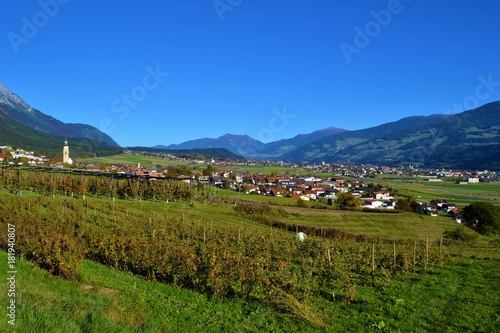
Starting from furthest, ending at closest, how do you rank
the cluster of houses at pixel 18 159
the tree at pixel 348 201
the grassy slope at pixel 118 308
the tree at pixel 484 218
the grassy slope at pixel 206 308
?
the cluster of houses at pixel 18 159, the tree at pixel 348 201, the tree at pixel 484 218, the grassy slope at pixel 206 308, the grassy slope at pixel 118 308

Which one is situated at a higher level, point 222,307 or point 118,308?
point 118,308

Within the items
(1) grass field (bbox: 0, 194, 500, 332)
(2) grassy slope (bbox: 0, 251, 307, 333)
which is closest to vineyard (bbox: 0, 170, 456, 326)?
(1) grass field (bbox: 0, 194, 500, 332)

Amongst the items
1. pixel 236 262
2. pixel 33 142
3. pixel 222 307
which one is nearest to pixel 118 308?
pixel 222 307

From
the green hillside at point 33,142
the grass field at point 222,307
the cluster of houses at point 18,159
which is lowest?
the grass field at point 222,307

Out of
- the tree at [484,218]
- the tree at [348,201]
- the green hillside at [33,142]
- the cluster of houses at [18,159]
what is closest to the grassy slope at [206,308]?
the tree at [484,218]

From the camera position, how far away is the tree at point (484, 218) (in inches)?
1843

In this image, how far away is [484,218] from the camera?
1932 inches

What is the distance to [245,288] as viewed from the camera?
11.8 meters

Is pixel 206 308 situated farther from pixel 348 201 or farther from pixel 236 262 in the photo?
pixel 348 201

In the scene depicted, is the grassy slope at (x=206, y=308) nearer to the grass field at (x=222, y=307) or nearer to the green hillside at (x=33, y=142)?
the grass field at (x=222, y=307)

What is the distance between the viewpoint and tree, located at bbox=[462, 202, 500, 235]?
154 ft

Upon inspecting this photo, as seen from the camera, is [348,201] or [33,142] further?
[33,142]

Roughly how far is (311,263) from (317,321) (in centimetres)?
719

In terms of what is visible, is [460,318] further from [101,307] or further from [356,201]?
[356,201]
